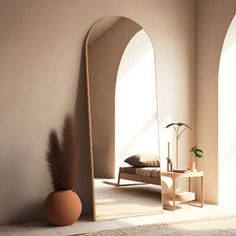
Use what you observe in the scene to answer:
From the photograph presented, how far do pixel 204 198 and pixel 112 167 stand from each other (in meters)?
1.52

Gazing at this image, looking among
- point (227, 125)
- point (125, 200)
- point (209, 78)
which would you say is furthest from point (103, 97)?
point (227, 125)

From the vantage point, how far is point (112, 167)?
191 inches

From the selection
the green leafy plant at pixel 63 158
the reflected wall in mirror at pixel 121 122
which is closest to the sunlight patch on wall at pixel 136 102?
the reflected wall in mirror at pixel 121 122

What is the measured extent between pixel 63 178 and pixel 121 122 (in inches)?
39.6

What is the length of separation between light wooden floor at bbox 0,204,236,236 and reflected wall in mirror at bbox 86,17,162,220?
0.18 m

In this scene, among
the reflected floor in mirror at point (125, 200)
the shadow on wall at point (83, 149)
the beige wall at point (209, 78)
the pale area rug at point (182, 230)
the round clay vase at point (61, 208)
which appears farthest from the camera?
the beige wall at point (209, 78)

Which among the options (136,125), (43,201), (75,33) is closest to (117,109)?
(136,125)

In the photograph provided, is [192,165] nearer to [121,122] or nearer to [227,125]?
[227,125]

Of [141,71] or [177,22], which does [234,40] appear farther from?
[141,71]

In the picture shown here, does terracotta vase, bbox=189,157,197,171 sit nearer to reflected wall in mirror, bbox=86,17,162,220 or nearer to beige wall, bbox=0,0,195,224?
reflected wall in mirror, bbox=86,17,162,220

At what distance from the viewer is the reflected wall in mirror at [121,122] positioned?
4.82 meters

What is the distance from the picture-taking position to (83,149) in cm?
491

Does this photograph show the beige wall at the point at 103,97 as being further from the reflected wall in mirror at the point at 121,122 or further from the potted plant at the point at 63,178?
the potted plant at the point at 63,178

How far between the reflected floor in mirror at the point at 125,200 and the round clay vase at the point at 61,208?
1.27 feet
